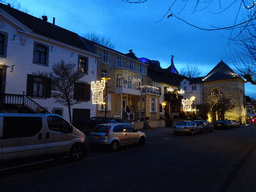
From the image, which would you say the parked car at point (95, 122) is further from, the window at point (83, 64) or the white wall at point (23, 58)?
the window at point (83, 64)

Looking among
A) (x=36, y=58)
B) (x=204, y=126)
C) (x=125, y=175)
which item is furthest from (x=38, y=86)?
(x=204, y=126)

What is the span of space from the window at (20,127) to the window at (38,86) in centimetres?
1136

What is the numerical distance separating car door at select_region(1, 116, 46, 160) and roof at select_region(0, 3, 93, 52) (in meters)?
14.0

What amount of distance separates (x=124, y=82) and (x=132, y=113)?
4742 mm

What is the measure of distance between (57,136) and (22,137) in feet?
4.37

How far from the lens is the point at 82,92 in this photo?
70.0 feet

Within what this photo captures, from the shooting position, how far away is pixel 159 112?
112ft

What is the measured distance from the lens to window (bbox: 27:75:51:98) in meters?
17.1

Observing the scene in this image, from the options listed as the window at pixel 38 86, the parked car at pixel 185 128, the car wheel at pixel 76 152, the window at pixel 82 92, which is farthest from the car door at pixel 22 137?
the parked car at pixel 185 128

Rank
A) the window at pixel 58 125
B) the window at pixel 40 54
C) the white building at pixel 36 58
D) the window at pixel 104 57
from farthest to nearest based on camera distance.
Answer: the window at pixel 104 57 → the window at pixel 40 54 → the white building at pixel 36 58 → the window at pixel 58 125

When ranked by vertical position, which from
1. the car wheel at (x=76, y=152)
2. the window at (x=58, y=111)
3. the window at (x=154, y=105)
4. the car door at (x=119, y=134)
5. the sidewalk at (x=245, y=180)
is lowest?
the sidewalk at (x=245, y=180)

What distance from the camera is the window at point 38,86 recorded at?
1712 centimetres

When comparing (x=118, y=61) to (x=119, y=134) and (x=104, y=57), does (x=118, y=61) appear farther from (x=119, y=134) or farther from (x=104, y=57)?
(x=119, y=134)

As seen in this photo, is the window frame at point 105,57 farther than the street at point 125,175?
Yes
